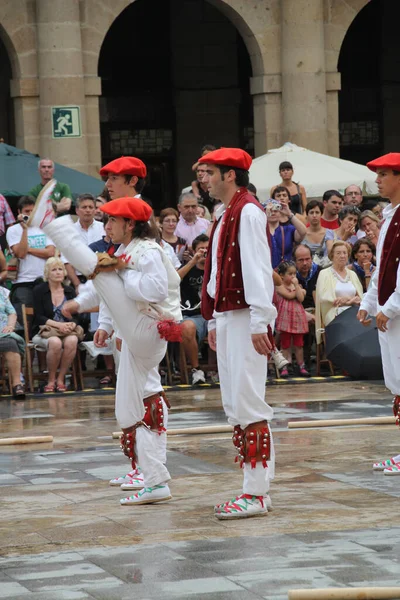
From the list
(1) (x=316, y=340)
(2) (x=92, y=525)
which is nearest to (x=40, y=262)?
(1) (x=316, y=340)

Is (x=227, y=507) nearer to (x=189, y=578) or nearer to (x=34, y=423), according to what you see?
(x=189, y=578)

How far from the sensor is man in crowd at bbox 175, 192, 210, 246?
15.5 metres

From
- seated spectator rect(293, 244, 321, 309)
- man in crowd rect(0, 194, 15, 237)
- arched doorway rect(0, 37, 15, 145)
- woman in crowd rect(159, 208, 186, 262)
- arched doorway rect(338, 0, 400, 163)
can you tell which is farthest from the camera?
arched doorway rect(338, 0, 400, 163)

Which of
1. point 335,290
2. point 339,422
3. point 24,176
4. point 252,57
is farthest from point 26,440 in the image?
point 252,57

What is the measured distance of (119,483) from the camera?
8.67 meters

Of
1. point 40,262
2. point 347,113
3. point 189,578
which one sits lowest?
point 189,578

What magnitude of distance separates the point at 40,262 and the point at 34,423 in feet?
11.0

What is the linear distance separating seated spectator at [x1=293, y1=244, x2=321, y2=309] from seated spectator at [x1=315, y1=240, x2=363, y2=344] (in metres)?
0.37

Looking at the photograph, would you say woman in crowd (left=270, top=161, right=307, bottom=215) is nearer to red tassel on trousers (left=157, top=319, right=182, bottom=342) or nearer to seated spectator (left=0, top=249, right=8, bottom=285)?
seated spectator (left=0, top=249, right=8, bottom=285)

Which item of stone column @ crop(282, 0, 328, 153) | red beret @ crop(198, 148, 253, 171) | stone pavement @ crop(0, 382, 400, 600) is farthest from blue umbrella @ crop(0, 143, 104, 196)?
red beret @ crop(198, 148, 253, 171)

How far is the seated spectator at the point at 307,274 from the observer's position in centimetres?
1527

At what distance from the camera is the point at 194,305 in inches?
578

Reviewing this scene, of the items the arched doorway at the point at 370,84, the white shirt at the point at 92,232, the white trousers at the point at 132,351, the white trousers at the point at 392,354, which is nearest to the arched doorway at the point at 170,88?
the arched doorway at the point at 370,84

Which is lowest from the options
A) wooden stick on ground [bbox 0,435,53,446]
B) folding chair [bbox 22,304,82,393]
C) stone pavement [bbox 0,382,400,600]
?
stone pavement [bbox 0,382,400,600]
